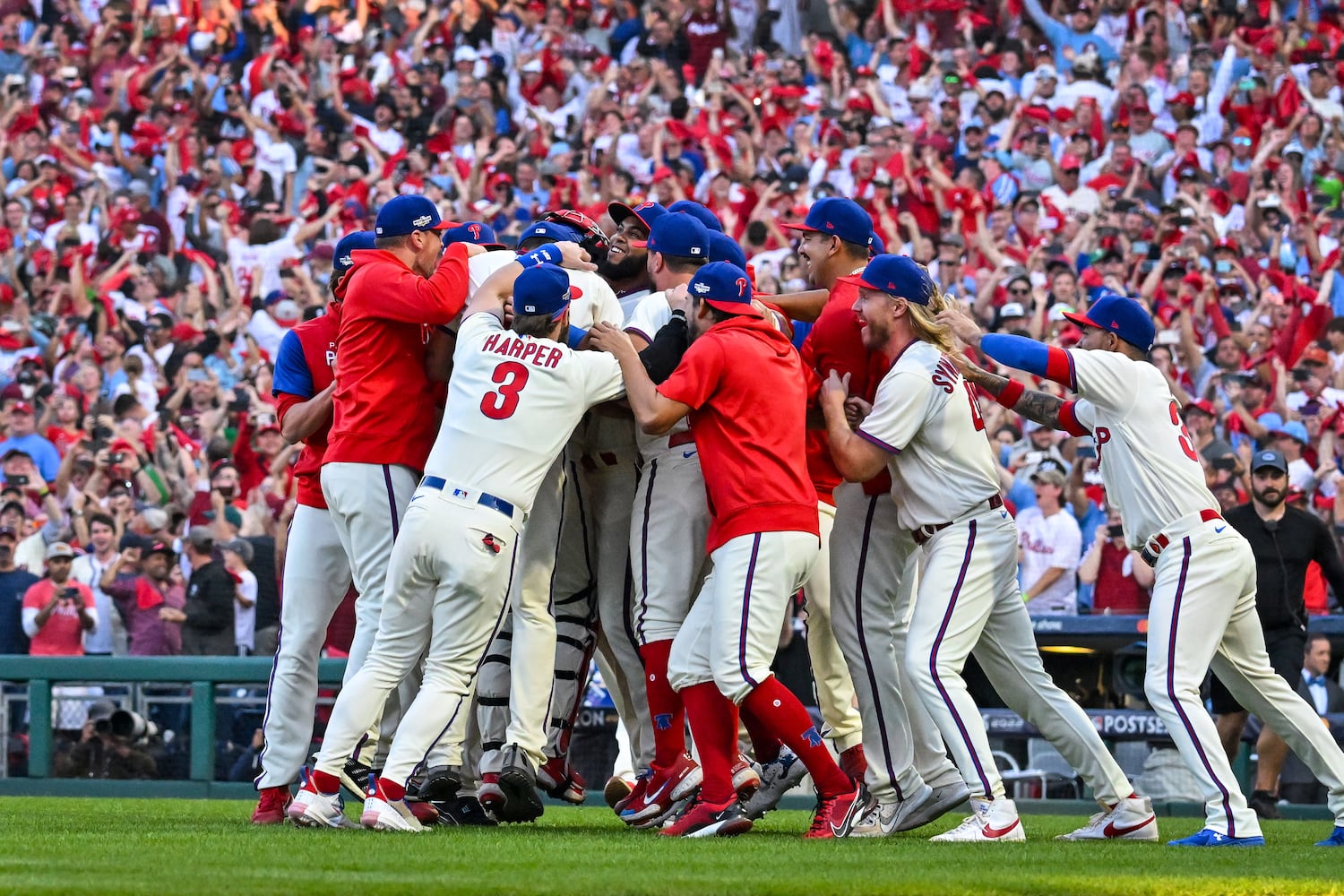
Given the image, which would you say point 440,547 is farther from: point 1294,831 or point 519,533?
point 1294,831

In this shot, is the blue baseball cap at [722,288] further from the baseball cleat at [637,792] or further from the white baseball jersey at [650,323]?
the baseball cleat at [637,792]

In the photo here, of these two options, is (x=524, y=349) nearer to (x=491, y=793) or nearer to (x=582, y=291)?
(x=582, y=291)

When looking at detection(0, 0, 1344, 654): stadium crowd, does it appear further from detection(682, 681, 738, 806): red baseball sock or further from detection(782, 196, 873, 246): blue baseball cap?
detection(682, 681, 738, 806): red baseball sock

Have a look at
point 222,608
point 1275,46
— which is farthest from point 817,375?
point 1275,46

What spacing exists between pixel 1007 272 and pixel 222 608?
22.9 ft

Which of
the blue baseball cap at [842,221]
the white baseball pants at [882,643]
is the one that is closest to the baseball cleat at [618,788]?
the white baseball pants at [882,643]

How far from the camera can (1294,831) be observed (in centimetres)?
803

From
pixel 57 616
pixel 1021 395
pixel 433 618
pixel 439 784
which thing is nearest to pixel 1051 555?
pixel 1021 395

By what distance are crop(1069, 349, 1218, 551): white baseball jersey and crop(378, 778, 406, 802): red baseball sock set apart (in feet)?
9.53

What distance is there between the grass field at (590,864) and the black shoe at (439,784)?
292 millimetres

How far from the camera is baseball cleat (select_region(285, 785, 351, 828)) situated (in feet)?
21.6

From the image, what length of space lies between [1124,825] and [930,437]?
1.75m

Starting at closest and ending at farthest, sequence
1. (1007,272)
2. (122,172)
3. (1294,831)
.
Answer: (1294,831)
(1007,272)
(122,172)

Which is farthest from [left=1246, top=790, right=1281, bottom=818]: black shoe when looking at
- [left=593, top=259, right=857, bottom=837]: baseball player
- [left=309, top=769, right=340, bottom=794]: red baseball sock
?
[left=309, top=769, right=340, bottom=794]: red baseball sock
